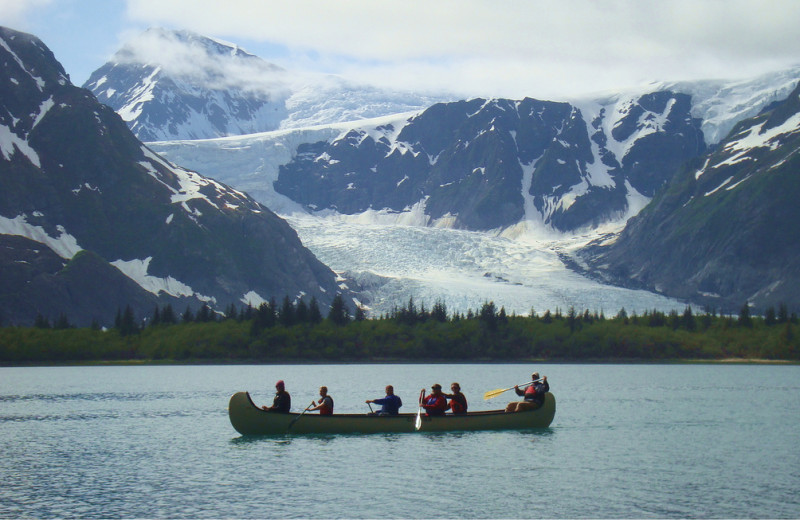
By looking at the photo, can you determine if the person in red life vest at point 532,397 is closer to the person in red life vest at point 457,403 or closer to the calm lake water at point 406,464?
the calm lake water at point 406,464

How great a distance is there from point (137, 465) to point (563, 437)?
27017mm

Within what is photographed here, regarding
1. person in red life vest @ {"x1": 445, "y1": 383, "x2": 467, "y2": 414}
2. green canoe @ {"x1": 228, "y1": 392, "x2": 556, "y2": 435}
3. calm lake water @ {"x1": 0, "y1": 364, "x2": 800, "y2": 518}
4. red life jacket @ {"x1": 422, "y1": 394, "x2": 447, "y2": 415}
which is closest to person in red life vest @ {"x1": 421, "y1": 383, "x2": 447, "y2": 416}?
red life jacket @ {"x1": 422, "y1": 394, "x2": 447, "y2": 415}

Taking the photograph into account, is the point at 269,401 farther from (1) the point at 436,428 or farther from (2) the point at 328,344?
A: (2) the point at 328,344

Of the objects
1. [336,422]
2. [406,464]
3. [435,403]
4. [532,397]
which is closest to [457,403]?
[435,403]

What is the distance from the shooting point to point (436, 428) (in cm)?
7225

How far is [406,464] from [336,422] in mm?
12164

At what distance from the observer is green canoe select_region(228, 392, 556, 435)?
230 ft

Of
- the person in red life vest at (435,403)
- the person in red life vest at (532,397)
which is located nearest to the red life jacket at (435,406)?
the person in red life vest at (435,403)

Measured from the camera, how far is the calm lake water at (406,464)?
4756 cm

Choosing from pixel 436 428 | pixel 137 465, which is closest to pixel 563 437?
pixel 436 428

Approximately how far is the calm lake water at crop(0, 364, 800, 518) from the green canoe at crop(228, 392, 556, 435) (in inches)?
31.1

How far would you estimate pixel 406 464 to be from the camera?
59.5 m

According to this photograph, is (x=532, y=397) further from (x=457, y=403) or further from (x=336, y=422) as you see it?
(x=336, y=422)

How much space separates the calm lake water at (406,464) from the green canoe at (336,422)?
0.79 meters
